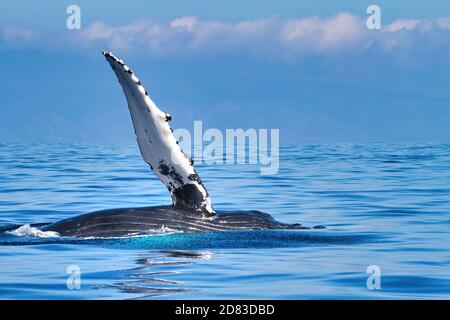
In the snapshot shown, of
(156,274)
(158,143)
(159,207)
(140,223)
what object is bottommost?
(156,274)

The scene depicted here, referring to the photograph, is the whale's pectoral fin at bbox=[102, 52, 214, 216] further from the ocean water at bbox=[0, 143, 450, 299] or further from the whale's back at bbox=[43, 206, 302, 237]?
the ocean water at bbox=[0, 143, 450, 299]

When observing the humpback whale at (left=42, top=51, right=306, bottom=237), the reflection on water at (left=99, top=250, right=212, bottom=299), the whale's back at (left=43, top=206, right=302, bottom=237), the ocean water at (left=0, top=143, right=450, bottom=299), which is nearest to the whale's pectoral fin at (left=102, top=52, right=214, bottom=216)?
A: the humpback whale at (left=42, top=51, right=306, bottom=237)

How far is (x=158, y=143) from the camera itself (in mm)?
18531

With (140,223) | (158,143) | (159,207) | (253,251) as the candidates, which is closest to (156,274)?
(253,251)

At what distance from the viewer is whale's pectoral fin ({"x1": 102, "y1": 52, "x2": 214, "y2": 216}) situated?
714 inches

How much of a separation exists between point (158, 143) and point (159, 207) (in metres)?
1.54

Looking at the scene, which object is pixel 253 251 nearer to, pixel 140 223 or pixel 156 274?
pixel 140 223

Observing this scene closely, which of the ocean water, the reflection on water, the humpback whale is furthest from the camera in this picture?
the humpback whale

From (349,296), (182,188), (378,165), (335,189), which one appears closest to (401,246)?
(182,188)

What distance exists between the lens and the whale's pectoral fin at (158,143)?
59.5 feet

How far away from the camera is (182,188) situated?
1928 centimetres
